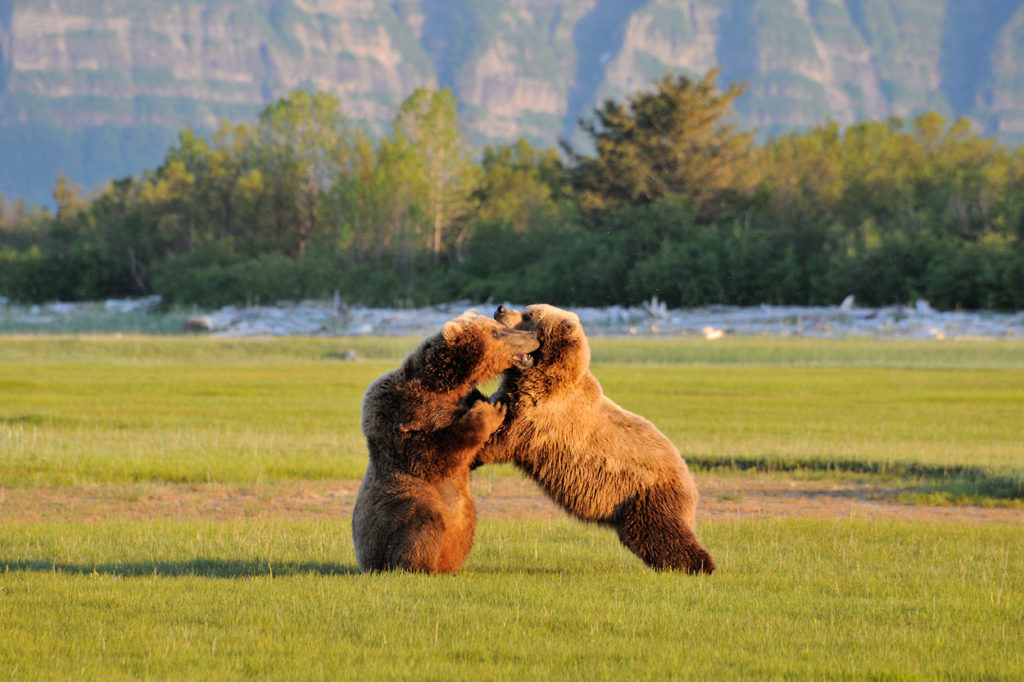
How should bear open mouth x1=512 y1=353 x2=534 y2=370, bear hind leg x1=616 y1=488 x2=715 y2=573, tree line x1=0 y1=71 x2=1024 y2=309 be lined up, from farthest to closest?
1. tree line x1=0 y1=71 x2=1024 y2=309
2. bear hind leg x1=616 y1=488 x2=715 y2=573
3. bear open mouth x1=512 y1=353 x2=534 y2=370

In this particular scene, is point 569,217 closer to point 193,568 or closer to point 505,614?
point 193,568

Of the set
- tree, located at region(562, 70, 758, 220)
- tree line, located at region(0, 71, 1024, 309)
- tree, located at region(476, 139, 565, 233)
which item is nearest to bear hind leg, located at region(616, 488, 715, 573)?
tree line, located at region(0, 71, 1024, 309)

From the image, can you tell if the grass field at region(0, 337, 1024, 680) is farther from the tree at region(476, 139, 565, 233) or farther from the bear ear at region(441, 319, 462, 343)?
the tree at region(476, 139, 565, 233)

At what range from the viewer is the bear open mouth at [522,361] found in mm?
8008

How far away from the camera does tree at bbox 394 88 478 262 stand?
77812 millimetres

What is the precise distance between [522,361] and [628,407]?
729 inches

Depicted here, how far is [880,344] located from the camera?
4622cm

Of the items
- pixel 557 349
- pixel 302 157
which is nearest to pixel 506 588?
pixel 557 349

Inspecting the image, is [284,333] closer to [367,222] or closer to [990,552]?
[367,222]

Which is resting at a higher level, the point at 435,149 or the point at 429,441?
the point at 435,149

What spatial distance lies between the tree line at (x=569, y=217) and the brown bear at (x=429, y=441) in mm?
45897

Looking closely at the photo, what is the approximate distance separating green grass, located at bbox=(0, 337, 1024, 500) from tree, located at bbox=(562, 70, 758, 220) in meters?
20.5

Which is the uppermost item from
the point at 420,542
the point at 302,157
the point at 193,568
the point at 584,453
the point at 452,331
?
the point at 302,157

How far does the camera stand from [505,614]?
285 inches
